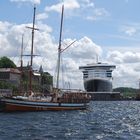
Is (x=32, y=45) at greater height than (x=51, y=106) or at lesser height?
greater

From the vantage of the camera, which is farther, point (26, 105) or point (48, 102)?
point (48, 102)

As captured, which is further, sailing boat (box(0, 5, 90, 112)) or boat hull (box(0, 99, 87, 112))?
sailing boat (box(0, 5, 90, 112))

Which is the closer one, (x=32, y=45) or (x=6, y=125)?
(x=6, y=125)

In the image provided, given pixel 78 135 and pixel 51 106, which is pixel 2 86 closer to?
pixel 51 106

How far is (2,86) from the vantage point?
168 meters

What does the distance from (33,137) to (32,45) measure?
50.9 m

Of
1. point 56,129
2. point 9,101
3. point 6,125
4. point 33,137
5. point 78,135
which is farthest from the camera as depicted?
point 9,101

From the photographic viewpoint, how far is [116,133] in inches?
2002

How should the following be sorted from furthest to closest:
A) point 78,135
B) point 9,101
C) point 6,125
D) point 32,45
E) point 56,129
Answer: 1. point 32,45
2. point 9,101
3. point 6,125
4. point 56,129
5. point 78,135

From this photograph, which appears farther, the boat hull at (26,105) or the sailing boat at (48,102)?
the sailing boat at (48,102)

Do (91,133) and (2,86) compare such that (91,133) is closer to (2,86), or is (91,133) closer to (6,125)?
(6,125)

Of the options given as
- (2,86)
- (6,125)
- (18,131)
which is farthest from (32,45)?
(2,86)

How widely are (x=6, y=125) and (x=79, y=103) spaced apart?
43003mm

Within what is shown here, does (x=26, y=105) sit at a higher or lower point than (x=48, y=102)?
lower
